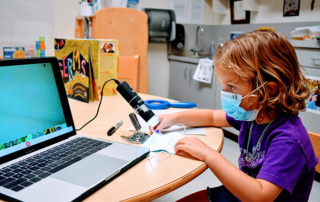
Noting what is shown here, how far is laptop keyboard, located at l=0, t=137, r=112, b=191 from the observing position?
56 centimetres

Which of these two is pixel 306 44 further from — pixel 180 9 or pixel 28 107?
pixel 28 107

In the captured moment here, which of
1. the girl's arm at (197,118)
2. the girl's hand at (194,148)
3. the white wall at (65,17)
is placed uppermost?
the white wall at (65,17)

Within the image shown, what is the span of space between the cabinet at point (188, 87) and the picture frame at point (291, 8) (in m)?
0.99

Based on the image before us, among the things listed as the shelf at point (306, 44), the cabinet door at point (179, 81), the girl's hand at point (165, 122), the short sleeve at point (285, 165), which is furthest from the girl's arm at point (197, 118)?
the cabinet door at point (179, 81)

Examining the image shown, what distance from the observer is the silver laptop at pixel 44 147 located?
0.55 metres

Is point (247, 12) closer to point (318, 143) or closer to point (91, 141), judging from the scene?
point (318, 143)

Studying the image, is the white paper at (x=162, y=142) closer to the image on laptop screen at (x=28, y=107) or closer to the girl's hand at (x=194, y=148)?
the girl's hand at (x=194, y=148)

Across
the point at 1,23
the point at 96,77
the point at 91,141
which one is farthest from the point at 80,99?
the point at 91,141

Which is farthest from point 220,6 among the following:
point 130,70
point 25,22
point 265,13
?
point 25,22

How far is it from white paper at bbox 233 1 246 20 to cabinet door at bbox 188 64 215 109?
0.87 meters

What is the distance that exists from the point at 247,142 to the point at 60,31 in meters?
2.55

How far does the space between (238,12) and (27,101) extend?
304cm

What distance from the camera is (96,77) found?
4.40ft

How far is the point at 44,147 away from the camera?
74 centimetres
